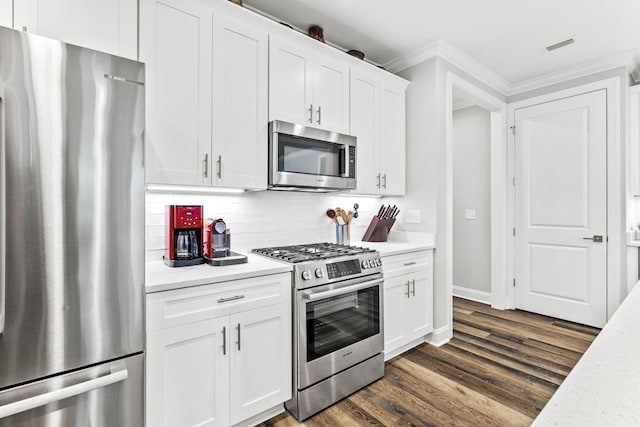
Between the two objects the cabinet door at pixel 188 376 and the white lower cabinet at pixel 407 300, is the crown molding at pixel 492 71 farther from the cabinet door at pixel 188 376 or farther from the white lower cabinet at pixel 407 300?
the cabinet door at pixel 188 376

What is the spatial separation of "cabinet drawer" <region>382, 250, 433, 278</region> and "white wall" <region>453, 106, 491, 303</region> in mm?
1608

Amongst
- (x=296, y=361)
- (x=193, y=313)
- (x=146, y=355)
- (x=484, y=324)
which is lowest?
(x=484, y=324)

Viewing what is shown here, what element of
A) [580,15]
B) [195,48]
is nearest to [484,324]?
[580,15]

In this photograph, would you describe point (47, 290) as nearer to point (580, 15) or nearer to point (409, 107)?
point (409, 107)

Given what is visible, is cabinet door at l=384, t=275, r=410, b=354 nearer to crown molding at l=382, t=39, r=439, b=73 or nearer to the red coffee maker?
the red coffee maker

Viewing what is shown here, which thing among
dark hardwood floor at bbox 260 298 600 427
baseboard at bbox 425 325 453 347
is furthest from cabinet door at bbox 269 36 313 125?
baseboard at bbox 425 325 453 347

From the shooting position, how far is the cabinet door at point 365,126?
8.90 ft

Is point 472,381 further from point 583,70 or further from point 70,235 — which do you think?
point 583,70

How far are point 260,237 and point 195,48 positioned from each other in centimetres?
132

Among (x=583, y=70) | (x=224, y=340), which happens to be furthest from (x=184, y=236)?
(x=583, y=70)

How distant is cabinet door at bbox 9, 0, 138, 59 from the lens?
142cm

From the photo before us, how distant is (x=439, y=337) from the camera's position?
9.55ft

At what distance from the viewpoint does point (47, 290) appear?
1.12m

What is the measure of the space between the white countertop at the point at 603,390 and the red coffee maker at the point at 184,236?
1771 millimetres
